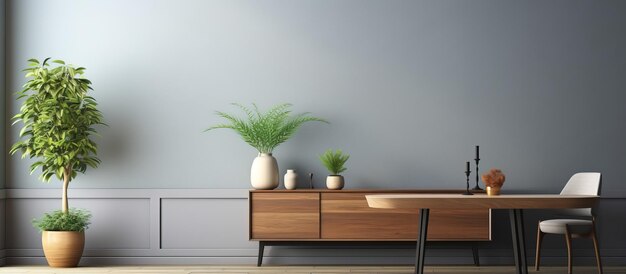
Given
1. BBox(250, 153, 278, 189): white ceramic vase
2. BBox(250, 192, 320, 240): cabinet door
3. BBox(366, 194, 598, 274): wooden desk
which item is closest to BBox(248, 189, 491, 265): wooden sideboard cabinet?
BBox(250, 192, 320, 240): cabinet door

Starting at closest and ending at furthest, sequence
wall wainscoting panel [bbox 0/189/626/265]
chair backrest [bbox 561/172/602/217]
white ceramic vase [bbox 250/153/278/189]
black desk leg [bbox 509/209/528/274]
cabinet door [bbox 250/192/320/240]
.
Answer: black desk leg [bbox 509/209/528/274] → chair backrest [bbox 561/172/602/217] → cabinet door [bbox 250/192/320/240] → white ceramic vase [bbox 250/153/278/189] → wall wainscoting panel [bbox 0/189/626/265]

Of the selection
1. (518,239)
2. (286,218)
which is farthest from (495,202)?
(286,218)

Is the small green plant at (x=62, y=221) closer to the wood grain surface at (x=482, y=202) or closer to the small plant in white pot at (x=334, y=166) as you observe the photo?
the small plant in white pot at (x=334, y=166)

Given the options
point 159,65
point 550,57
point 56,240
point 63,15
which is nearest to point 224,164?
point 159,65

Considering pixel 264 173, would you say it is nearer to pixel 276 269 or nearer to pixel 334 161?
pixel 334 161

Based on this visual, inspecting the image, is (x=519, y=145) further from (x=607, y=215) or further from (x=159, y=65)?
(x=159, y=65)

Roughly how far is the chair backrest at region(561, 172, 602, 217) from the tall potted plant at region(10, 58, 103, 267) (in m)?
4.03

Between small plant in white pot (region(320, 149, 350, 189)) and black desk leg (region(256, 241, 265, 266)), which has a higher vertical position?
small plant in white pot (region(320, 149, 350, 189))

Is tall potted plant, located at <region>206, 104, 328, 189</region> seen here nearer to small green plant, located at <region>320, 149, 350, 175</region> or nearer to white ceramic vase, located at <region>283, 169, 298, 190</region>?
white ceramic vase, located at <region>283, 169, 298, 190</region>

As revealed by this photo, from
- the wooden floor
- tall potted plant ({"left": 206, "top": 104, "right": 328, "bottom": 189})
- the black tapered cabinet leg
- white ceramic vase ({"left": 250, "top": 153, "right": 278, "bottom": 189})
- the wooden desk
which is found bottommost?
the wooden floor

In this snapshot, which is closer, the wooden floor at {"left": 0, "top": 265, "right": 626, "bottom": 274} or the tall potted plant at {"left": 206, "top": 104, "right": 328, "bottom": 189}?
the wooden floor at {"left": 0, "top": 265, "right": 626, "bottom": 274}

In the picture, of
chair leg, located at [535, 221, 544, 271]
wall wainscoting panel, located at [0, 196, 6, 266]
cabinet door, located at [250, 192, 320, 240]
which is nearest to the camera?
chair leg, located at [535, 221, 544, 271]

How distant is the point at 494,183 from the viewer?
5.53 meters

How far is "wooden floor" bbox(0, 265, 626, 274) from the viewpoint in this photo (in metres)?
6.38
